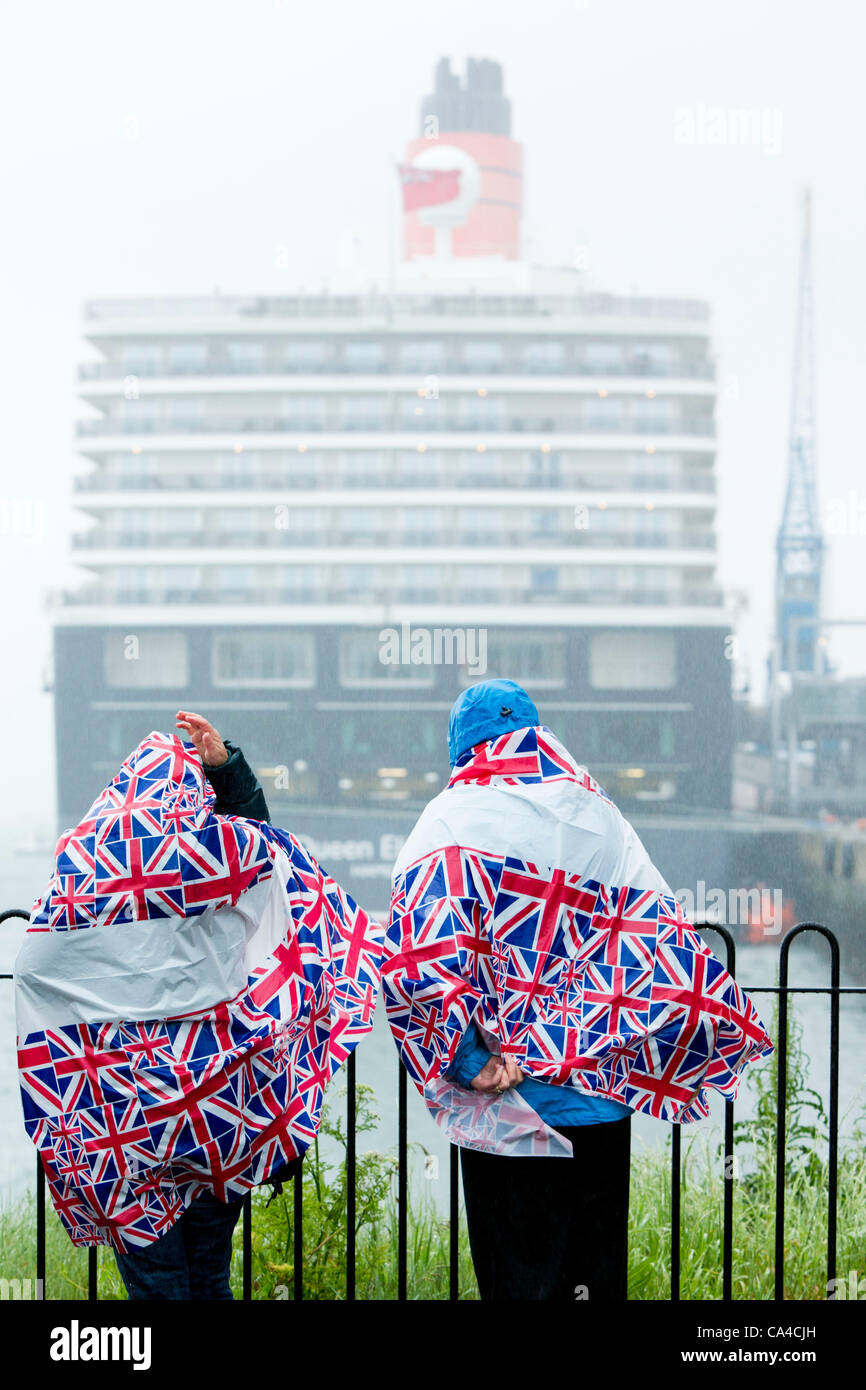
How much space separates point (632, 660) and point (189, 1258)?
22.9 meters

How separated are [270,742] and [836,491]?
18.5 m

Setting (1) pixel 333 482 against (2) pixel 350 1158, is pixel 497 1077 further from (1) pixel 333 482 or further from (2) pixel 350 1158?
(1) pixel 333 482

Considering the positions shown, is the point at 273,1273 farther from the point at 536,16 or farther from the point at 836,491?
the point at 536,16

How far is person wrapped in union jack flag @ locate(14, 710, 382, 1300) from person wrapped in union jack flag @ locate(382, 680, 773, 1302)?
Result: 0.17 meters

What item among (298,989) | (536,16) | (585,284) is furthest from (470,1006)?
(536,16)

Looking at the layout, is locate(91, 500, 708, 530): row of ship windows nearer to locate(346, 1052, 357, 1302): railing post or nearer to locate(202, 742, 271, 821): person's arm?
locate(346, 1052, 357, 1302): railing post

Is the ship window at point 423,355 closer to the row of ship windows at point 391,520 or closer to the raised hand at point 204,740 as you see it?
the row of ship windows at point 391,520

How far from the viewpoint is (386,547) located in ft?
78.4

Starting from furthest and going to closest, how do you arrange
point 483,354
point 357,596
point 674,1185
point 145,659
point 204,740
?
1. point 483,354
2. point 357,596
3. point 145,659
4. point 674,1185
5. point 204,740

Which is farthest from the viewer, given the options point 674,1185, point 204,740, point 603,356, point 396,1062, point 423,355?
point 423,355

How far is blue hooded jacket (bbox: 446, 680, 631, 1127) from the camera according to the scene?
1387 mm

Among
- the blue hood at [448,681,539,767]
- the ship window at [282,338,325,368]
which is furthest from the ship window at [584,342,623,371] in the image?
the blue hood at [448,681,539,767]

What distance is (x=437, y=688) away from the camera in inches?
993

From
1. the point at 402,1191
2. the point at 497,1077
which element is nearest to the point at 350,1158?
the point at 402,1191
